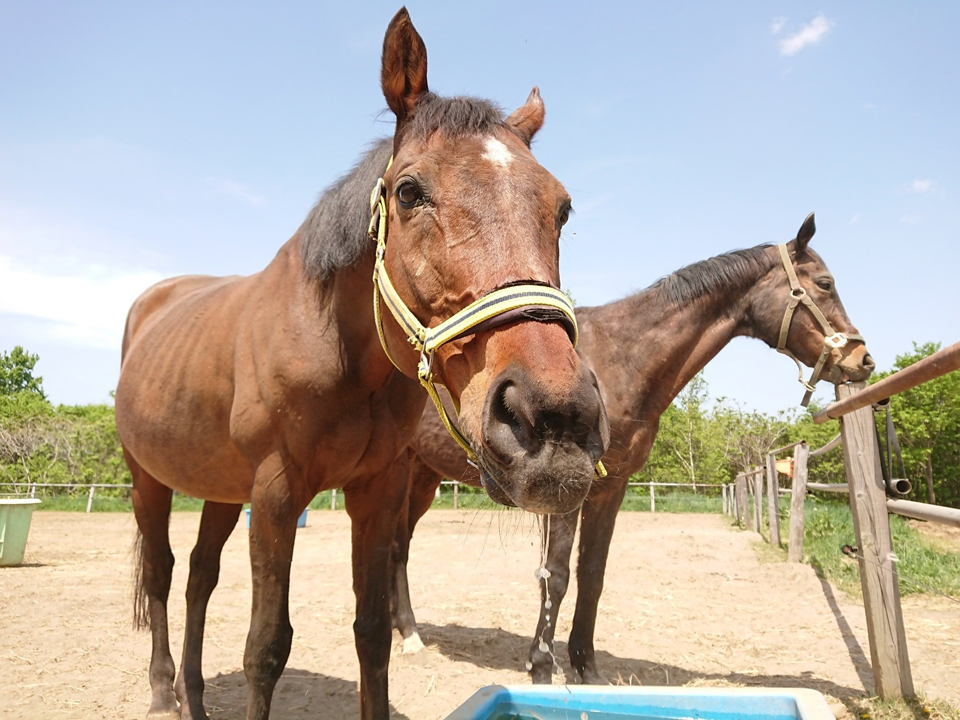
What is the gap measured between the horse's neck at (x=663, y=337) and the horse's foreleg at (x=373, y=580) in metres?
2.06

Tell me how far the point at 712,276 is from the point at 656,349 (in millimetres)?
717

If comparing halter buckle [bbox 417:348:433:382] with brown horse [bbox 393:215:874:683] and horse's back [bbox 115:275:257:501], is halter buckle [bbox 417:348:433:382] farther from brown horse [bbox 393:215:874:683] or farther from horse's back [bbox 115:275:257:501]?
brown horse [bbox 393:215:874:683]

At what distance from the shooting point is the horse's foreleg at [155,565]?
3387 mm

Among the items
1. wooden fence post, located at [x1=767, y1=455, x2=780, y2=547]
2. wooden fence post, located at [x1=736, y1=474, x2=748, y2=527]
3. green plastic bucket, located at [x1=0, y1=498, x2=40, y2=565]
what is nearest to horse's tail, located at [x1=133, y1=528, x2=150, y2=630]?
green plastic bucket, located at [x1=0, y1=498, x2=40, y2=565]

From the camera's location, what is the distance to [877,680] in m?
3.40

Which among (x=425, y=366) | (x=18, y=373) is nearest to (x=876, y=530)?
(x=425, y=366)

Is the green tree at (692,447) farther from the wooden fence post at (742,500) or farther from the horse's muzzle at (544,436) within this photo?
the horse's muzzle at (544,436)

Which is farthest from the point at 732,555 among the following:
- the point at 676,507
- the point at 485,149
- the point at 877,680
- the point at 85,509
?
the point at 85,509

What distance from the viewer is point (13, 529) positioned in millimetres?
7934

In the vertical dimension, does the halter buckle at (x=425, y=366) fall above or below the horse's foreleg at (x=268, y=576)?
above

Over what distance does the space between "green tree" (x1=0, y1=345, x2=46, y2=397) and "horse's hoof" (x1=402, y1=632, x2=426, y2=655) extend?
148 feet

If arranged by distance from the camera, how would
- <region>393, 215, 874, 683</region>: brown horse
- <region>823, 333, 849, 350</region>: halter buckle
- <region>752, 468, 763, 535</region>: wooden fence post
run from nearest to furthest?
<region>393, 215, 874, 683</region>: brown horse
<region>823, 333, 849, 350</region>: halter buckle
<region>752, 468, 763, 535</region>: wooden fence post

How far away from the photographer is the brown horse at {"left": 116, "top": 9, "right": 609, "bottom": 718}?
4.16 feet

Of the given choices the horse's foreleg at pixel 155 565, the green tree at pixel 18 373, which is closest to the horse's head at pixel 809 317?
the horse's foreleg at pixel 155 565
